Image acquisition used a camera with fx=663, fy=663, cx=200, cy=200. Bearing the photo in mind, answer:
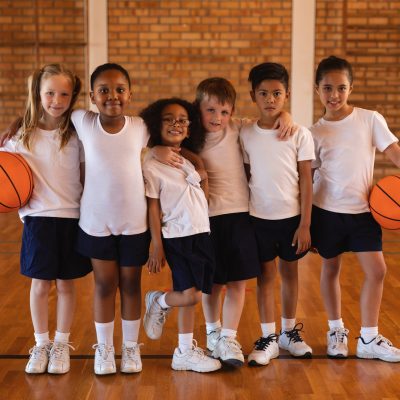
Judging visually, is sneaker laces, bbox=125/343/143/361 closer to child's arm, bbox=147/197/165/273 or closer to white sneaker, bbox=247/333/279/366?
child's arm, bbox=147/197/165/273

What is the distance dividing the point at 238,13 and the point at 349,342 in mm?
5304

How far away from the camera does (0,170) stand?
2.49 meters

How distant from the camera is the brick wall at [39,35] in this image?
7531 millimetres

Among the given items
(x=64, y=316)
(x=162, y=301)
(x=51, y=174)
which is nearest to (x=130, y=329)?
(x=162, y=301)

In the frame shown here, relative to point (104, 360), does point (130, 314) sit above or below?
above

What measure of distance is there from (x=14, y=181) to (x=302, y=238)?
113 centimetres

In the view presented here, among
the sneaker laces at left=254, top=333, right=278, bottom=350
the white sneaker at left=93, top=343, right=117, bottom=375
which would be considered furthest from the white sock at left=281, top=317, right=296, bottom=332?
the white sneaker at left=93, top=343, right=117, bottom=375

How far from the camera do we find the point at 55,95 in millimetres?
2551

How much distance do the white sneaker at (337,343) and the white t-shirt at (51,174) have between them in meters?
1.18

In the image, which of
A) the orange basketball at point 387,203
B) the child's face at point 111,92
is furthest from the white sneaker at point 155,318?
Result: the orange basketball at point 387,203

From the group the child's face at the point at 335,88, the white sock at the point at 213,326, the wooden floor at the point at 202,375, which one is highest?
the child's face at the point at 335,88

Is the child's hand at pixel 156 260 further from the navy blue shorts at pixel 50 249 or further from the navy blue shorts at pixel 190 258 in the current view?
the navy blue shorts at pixel 50 249

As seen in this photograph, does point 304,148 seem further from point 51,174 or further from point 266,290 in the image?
point 51,174

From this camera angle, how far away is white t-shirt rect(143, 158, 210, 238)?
2514 millimetres
